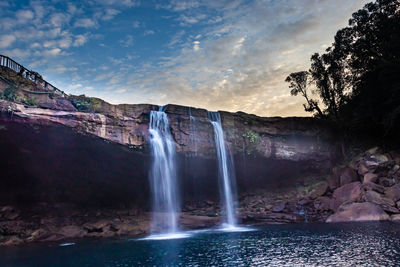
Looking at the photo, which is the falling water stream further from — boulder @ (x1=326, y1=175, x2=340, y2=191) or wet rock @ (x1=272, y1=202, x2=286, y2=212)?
boulder @ (x1=326, y1=175, x2=340, y2=191)

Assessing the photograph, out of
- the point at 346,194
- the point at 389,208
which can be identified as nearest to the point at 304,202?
the point at 346,194

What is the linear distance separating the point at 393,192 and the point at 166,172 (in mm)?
18182

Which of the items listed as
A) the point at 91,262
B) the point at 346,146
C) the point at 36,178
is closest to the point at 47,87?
the point at 36,178

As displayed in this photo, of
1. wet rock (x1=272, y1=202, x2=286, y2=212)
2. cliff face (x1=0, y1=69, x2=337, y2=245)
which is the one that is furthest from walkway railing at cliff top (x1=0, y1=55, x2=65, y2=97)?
wet rock (x1=272, y1=202, x2=286, y2=212)

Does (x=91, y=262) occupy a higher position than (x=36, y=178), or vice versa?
(x=36, y=178)

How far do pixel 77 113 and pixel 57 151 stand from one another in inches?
147

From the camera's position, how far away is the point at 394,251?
10.2 metres

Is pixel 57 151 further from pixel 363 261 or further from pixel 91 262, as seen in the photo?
pixel 363 261

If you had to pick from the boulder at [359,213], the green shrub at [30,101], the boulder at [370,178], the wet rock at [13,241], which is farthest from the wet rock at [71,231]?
the boulder at [370,178]

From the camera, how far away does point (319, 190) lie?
2606 cm

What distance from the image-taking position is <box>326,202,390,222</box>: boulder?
64.5ft

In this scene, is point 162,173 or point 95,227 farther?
point 162,173

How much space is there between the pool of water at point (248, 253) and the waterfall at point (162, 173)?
308 inches

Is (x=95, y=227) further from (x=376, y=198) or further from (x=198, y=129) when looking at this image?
(x=376, y=198)
